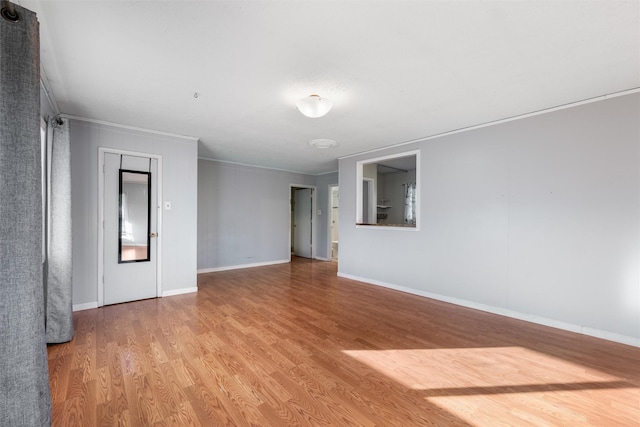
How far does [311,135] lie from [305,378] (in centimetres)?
334

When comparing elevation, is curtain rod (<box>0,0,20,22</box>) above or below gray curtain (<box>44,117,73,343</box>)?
above

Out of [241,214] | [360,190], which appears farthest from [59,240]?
[360,190]

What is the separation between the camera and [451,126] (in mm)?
3881

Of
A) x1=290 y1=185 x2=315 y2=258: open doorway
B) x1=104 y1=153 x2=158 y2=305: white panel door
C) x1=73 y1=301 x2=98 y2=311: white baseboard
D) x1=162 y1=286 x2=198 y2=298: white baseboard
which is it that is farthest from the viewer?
x1=290 y1=185 x2=315 y2=258: open doorway

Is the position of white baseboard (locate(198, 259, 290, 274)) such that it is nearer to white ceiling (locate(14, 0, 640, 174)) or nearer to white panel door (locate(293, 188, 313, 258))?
white panel door (locate(293, 188, 313, 258))

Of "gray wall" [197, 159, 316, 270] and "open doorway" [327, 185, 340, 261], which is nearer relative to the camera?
"gray wall" [197, 159, 316, 270]

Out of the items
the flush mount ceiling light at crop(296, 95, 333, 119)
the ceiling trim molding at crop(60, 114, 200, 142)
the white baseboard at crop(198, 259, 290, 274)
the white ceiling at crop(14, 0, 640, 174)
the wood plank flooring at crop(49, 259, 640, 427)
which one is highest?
the white ceiling at crop(14, 0, 640, 174)

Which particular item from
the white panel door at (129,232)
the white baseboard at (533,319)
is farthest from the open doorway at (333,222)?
the white panel door at (129,232)

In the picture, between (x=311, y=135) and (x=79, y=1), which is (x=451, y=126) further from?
(x=79, y=1)

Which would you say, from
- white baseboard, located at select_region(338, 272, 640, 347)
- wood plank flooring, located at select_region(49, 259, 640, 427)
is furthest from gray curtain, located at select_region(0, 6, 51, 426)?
white baseboard, located at select_region(338, 272, 640, 347)

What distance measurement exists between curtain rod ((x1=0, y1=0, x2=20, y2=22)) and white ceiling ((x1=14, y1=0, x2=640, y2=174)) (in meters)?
0.61

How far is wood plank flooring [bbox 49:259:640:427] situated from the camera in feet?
5.85

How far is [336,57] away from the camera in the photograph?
7.20ft

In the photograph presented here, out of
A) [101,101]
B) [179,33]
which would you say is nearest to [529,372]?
[179,33]
